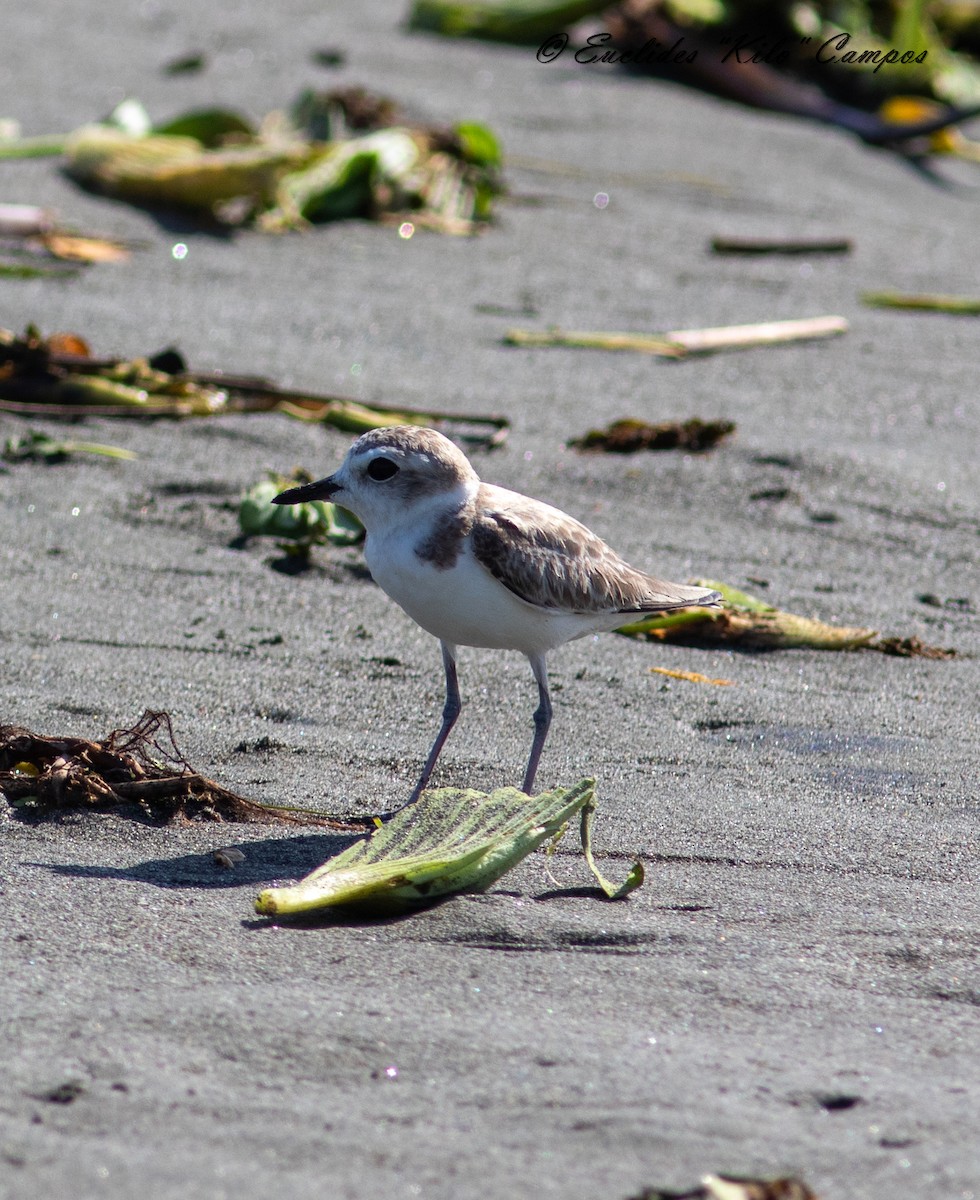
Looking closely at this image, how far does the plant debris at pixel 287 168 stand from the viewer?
8664mm

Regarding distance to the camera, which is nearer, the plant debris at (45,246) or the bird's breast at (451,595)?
the bird's breast at (451,595)

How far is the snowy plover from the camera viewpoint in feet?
13.1

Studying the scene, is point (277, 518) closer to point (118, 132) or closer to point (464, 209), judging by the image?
point (464, 209)

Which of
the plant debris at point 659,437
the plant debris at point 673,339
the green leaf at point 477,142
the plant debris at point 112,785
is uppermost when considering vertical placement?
the green leaf at point 477,142

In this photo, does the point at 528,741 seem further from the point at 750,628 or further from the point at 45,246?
the point at 45,246

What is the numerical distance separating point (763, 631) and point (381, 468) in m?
1.68

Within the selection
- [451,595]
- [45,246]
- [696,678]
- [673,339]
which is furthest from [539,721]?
[45,246]

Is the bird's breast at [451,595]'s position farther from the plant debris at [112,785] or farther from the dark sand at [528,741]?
the plant debris at [112,785]

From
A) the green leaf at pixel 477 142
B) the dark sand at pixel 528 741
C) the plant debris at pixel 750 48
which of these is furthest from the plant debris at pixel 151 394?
the plant debris at pixel 750 48

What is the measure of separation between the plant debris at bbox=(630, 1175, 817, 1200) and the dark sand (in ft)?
0.12

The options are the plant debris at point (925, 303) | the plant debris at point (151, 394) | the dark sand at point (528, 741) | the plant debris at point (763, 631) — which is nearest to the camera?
the dark sand at point (528, 741)

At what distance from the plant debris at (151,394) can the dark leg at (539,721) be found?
2196 millimetres

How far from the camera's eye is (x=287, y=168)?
879 cm

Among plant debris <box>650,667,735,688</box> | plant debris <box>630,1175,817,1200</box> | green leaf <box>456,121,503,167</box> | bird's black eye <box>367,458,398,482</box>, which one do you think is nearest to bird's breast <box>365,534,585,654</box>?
bird's black eye <box>367,458,398,482</box>
